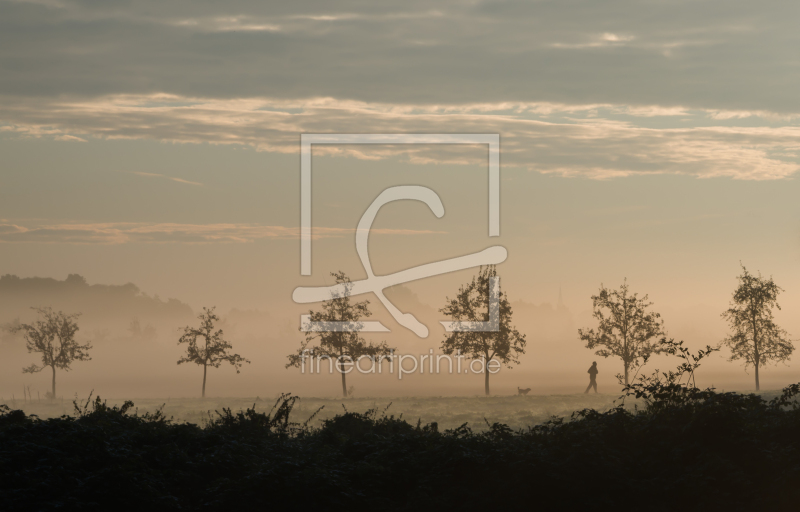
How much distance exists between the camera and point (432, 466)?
47.2 ft

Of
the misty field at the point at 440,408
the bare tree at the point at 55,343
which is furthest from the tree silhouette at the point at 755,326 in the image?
the bare tree at the point at 55,343

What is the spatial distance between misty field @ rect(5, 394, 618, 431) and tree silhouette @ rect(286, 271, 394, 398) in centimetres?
625

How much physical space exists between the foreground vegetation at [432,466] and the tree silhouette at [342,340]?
36851mm

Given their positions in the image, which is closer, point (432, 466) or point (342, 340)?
point (432, 466)

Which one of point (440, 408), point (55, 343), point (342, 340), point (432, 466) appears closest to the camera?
point (432, 466)

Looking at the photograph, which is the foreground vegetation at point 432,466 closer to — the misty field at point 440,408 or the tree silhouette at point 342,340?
the misty field at point 440,408

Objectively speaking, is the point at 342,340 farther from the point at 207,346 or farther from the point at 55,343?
the point at 55,343

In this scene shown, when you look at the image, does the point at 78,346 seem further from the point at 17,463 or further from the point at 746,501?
the point at 746,501

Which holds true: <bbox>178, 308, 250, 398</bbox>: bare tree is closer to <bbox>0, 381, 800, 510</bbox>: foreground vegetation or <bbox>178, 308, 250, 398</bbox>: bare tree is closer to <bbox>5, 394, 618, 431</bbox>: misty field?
<bbox>5, 394, 618, 431</bbox>: misty field

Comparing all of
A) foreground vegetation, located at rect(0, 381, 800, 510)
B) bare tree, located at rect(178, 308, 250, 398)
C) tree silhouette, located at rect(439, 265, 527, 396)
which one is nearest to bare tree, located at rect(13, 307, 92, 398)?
bare tree, located at rect(178, 308, 250, 398)

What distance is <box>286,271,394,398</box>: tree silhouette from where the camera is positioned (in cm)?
5309

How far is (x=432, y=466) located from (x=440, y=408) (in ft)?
85.3

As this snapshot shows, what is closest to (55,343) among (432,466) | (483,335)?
(483,335)

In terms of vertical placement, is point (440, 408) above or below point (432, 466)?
below
